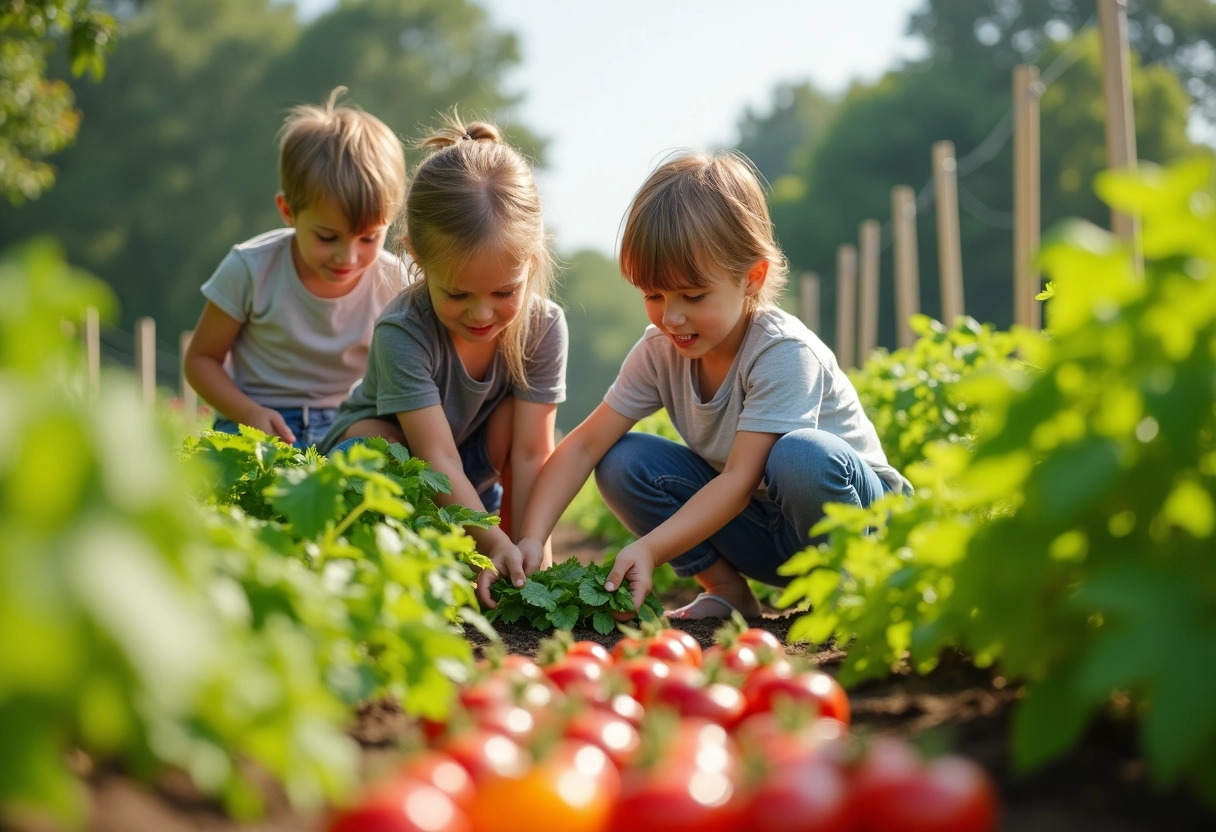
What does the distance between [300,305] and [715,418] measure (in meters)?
1.99

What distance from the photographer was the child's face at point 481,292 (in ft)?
10.8

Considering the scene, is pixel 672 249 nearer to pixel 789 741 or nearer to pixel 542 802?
pixel 789 741

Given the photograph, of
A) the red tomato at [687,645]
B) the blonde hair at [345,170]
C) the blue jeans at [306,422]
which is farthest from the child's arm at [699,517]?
the blue jeans at [306,422]

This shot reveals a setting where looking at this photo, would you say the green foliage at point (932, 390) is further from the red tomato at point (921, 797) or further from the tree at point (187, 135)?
the tree at point (187, 135)

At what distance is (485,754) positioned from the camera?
1.39m

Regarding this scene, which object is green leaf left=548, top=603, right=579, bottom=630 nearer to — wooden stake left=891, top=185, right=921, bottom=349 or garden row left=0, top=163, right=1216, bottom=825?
garden row left=0, top=163, right=1216, bottom=825

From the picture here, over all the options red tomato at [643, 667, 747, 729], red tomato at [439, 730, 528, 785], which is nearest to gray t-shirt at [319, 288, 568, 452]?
red tomato at [643, 667, 747, 729]

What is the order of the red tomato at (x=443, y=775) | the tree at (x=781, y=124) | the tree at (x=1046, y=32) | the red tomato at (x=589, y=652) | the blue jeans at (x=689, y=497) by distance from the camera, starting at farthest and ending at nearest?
the tree at (x=781, y=124)
the tree at (x=1046, y=32)
the blue jeans at (x=689, y=497)
the red tomato at (x=589, y=652)
the red tomato at (x=443, y=775)

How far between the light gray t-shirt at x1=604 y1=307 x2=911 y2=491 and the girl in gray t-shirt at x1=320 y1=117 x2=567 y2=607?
40 cm

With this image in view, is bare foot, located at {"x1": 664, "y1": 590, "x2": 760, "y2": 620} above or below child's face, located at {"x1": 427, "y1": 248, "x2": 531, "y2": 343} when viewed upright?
below

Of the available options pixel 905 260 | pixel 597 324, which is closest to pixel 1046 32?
pixel 597 324

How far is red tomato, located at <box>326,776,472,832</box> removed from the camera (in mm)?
1175

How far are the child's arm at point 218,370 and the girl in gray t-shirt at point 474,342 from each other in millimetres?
502

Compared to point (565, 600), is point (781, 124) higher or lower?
higher
